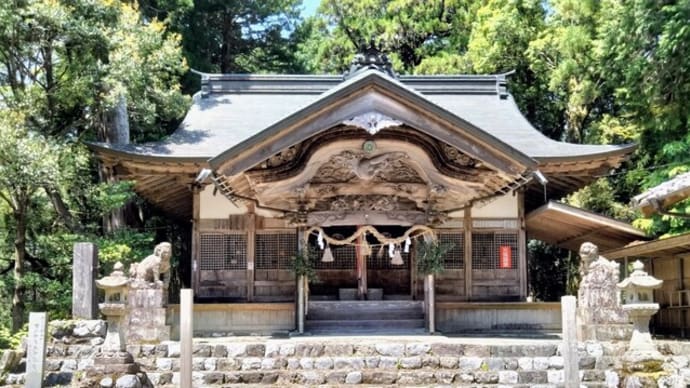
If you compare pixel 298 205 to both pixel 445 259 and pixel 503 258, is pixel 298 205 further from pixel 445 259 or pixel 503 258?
pixel 503 258

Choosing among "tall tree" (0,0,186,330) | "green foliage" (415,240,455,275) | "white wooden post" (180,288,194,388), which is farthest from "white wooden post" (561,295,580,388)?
"tall tree" (0,0,186,330)

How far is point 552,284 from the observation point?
23438 millimetres

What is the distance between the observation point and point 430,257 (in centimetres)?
1234

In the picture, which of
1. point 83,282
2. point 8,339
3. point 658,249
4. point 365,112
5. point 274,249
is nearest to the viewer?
point 83,282

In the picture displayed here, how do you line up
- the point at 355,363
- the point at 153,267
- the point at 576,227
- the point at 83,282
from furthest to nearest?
1. the point at 576,227
2. the point at 153,267
3. the point at 83,282
4. the point at 355,363

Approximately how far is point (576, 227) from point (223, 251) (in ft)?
23.1

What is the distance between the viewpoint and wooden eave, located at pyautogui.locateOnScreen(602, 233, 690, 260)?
11.7 m

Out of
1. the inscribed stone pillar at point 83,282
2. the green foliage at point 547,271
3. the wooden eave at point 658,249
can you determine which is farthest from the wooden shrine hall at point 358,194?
the green foliage at point 547,271

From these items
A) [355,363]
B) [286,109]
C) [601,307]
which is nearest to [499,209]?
[601,307]

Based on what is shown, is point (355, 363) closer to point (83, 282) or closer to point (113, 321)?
point (113, 321)

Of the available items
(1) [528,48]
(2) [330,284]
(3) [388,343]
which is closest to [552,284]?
(1) [528,48]

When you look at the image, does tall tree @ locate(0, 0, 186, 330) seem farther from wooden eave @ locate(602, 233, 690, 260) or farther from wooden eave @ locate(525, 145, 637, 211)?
wooden eave @ locate(602, 233, 690, 260)

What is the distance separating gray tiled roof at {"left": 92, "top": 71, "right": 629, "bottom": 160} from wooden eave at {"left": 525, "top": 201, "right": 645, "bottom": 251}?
1011mm

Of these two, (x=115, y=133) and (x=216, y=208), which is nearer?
(x=216, y=208)
